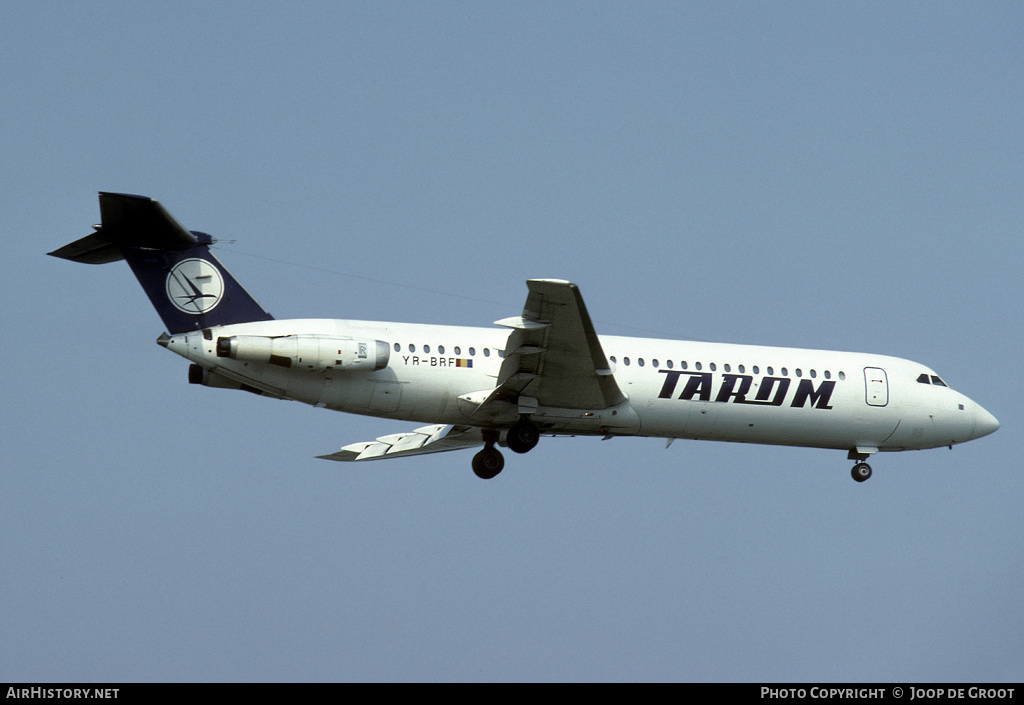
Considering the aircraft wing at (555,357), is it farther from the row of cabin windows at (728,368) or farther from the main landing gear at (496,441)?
the row of cabin windows at (728,368)

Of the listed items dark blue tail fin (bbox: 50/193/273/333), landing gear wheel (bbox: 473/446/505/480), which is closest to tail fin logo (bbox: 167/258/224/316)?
dark blue tail fin (bbox: 50/193/273/333)

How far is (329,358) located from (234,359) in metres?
2.01

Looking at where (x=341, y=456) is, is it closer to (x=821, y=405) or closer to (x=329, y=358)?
(x=329, y=358)

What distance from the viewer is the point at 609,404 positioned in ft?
90.2

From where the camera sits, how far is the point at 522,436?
27641 mm

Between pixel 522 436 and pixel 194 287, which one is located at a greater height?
pixel 194 287

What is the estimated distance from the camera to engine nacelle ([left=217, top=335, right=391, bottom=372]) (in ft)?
81.2

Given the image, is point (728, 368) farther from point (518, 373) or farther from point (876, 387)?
point (518, 373)

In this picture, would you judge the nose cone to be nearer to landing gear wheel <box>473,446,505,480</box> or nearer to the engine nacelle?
landing gear wheel <box>473,446,505,480</box>

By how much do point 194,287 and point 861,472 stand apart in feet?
58.3

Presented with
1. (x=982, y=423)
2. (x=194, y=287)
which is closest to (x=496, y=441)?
(x=194, y=287)

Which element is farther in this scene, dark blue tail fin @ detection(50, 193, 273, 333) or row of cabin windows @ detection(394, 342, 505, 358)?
row of cabin windows @ detection(394, 342, 505, 358)

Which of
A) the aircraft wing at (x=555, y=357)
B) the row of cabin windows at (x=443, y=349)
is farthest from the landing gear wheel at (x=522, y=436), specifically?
the row of cabin windows at (x=443, y=349)

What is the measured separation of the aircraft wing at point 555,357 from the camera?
24562mm
